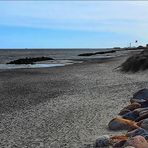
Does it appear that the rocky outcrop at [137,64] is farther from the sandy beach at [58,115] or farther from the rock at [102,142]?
the rock at [102,142]

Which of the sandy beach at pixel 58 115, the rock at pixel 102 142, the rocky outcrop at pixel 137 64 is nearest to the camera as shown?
the rock at pixel 102 142

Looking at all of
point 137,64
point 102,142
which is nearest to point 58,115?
point 102,142

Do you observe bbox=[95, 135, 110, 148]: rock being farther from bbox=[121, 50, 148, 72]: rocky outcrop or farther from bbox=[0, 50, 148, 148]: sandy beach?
bbox=[121, 50, 148, 72]: rocky outcrop

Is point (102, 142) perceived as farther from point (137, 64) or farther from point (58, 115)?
point (137, 64)

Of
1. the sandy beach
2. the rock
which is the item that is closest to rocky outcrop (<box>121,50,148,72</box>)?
the sandy beach

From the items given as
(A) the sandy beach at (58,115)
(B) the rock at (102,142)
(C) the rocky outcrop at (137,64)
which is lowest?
(A) the sandy beach at (58,115)

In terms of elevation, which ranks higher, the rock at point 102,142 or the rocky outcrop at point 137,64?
the rocky outcrop at point 137,64

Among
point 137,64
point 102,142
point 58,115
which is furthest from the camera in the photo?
point 137,64

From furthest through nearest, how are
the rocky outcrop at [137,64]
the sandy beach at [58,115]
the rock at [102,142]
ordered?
the rocky outcrop at [137,64], the sandy beach at [58,115], the rock at [102,142]

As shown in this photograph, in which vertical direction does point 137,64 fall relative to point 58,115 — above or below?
above

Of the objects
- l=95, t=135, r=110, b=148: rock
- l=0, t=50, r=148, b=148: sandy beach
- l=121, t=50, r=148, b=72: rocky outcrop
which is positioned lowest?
l=0, t=50, r=148, b=148: sandy beach

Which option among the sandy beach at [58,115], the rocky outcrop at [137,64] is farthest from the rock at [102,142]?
the rocky outcrop at [137,64]

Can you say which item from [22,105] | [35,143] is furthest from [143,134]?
[22,105]

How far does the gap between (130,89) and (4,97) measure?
5.86m
